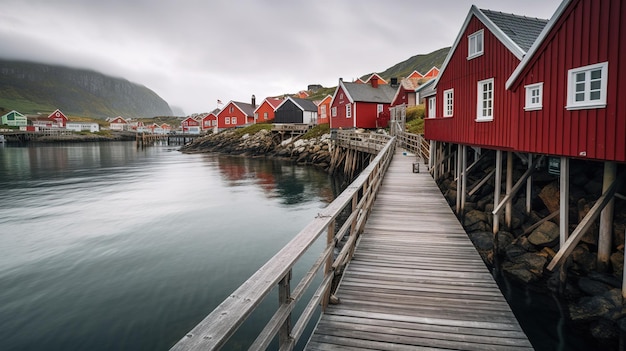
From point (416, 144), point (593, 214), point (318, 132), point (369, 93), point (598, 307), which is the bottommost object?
point (598, 307)

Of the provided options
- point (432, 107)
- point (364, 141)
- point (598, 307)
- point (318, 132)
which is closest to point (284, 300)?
point (598, 307)

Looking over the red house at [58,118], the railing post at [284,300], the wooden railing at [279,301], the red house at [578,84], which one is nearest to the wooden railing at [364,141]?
the red house at [578,84]

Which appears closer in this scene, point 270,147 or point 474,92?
point 474,92

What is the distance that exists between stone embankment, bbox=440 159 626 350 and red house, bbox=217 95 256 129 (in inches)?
2394

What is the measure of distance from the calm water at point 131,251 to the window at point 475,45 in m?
9.81

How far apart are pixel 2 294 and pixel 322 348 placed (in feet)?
35.0

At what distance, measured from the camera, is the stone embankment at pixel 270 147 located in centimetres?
3919

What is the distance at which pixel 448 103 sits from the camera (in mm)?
15977

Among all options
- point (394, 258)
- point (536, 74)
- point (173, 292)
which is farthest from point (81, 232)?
point (536, 74)

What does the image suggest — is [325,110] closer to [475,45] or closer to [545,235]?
[475,45]

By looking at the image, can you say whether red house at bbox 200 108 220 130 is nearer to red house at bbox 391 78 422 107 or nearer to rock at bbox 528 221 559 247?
red house at bbox 391 78 422 107

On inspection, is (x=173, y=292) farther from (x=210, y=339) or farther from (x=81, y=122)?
(x=81, y=122)

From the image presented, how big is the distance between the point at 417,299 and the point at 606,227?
530 cm

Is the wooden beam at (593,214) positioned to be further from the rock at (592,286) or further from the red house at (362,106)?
the red house at (362,106)
